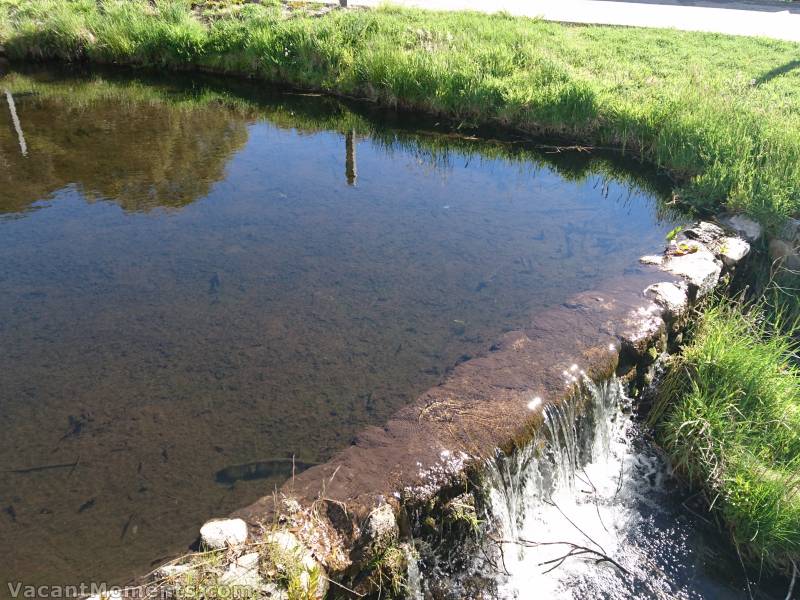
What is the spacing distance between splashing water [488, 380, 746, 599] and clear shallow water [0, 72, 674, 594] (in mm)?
958

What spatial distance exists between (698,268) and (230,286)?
414 cm

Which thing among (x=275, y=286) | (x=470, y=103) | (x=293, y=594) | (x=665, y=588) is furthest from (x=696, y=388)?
(x=470, y=103)

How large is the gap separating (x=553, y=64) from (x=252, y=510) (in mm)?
7918

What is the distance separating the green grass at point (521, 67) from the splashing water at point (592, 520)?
10.6 ft

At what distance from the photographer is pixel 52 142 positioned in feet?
28.4

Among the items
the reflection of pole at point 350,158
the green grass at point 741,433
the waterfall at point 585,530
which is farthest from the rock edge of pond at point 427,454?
the reflection of pole at point 350,158

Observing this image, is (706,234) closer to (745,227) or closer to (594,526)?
(745,227)

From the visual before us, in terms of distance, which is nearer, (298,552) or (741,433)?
(298,552)

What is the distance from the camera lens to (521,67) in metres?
9.38

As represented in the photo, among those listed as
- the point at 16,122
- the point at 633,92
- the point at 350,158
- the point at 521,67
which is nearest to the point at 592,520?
the point at 350,158

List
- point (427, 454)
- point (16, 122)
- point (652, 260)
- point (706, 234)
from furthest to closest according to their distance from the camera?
point (16, 122) → point (706, 234) → point (652, 260) → point (427, 454)

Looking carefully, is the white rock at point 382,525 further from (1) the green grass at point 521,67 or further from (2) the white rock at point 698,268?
(1) the green grass at point 521,67

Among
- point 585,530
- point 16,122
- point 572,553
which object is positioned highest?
point 16,122

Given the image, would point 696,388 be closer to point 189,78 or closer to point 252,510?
point 252,510
